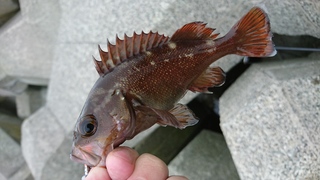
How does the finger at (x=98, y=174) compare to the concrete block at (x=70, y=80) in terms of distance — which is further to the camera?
the concrete block at (x=70, y=80)

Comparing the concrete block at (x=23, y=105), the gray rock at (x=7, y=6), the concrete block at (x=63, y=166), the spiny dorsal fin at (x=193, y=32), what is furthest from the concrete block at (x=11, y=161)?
the spiny dorsal fin at (x=193, y=32)

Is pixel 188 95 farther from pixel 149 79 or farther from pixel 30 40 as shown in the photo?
pixel 30 40

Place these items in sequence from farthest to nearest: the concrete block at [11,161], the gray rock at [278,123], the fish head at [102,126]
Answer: the concrete block at [11,161] < the gray rock at [278,123] < the fish head at [102,126]

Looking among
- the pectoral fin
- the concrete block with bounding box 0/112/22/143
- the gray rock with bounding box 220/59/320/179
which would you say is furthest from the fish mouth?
the concrete block with bounding box 0/112/22/143

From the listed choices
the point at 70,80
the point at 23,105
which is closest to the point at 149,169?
the point at 70,80

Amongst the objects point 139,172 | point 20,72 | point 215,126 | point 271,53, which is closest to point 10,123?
point 20,72

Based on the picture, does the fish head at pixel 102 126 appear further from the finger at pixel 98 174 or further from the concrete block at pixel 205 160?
the concrete block at pixel 205 160
